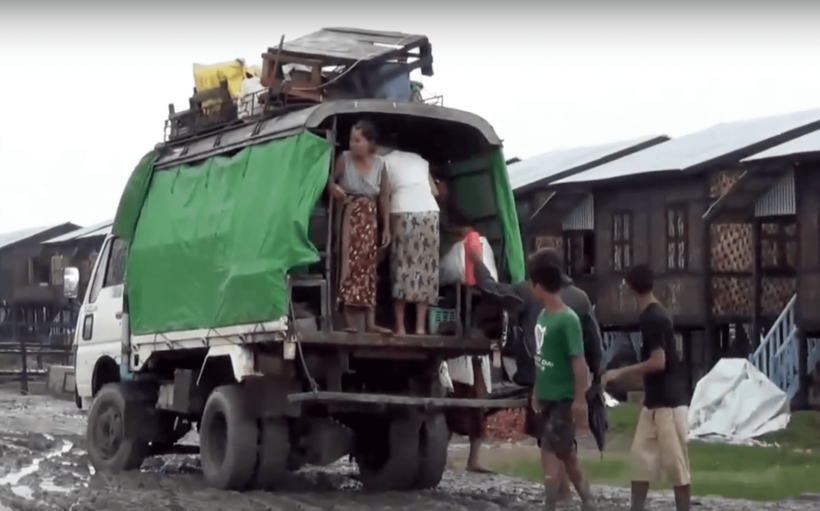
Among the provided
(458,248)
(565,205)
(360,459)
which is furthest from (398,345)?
(565,205)

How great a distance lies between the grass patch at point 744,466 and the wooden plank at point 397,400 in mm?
2708

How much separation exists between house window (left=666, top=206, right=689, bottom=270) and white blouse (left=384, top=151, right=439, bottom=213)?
17.3 m

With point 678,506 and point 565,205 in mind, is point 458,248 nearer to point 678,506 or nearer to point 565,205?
point 678,506

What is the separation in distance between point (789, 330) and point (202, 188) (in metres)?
15.5

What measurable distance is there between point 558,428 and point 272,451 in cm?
314

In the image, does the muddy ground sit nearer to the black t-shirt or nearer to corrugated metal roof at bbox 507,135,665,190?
the black t-shirt

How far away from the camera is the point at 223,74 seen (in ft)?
43.1

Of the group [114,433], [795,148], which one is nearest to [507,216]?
[114,433]

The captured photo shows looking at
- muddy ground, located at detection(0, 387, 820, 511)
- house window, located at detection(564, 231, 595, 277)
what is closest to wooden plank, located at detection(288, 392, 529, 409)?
muddy ground, located at detection(0, 387, 820, 511)

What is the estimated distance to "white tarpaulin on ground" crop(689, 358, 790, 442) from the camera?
65.5 feet

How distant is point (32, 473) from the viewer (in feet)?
46.1

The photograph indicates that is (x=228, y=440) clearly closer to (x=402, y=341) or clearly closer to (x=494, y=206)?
(x=402, y=341)

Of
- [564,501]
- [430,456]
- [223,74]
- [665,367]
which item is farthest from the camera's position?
[223,74]

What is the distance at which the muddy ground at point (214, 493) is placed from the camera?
10719 millimetres
